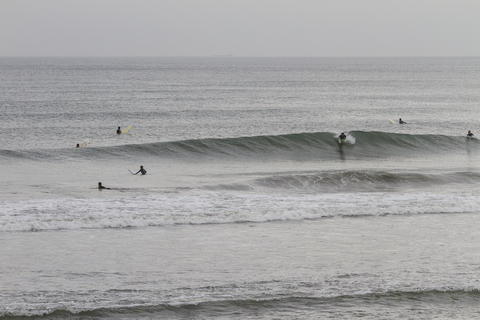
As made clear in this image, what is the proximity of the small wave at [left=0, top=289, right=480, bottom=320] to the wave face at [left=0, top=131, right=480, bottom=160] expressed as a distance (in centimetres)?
2521

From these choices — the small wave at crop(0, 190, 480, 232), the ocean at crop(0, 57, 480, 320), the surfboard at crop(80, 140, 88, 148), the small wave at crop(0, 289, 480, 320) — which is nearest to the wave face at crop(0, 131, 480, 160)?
the ocean at crop(0, 57, 480, 320)

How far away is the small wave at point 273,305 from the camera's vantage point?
13.8 meters

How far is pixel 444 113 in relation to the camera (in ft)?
240

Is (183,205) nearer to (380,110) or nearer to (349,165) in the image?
(349,165)

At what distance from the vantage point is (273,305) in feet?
47.6

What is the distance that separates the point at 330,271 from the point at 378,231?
501 centimetres

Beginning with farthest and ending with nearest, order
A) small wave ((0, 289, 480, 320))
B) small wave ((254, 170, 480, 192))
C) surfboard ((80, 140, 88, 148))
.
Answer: surfboard ((80, 140, 88, 148)), small wave ((254, 170, 480, 192)), small wave ((0, 289, 480, 320))

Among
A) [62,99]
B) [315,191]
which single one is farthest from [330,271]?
[62,99]

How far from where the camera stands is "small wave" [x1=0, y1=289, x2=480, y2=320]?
13.8 metres

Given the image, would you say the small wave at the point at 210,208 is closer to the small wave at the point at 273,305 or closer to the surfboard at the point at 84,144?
the small wave at the point at 273,305

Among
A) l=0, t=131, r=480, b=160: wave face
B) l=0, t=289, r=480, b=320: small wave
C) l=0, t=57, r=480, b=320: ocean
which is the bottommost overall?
l=0, t=289, r=480, b=320: small wave

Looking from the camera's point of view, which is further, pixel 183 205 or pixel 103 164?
pixel 103 164

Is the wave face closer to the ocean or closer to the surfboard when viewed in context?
the ocean

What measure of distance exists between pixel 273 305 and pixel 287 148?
30868mm
